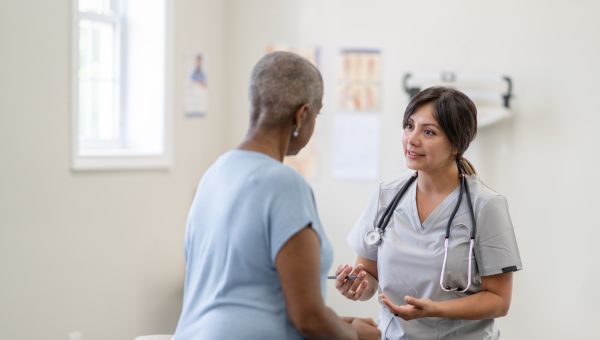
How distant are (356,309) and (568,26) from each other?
162 cm

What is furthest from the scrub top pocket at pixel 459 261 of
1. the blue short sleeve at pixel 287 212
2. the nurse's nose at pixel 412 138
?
the blue short sleeve at pixel 287 212

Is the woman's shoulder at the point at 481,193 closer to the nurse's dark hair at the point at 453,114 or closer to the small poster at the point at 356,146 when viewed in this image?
the nurse's dark hair at the point at 453,114

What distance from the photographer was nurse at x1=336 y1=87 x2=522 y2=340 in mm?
1905

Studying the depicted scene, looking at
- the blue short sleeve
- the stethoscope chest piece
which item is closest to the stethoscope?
the stethoscope chest piece

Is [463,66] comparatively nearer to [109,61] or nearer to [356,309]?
[356,309]

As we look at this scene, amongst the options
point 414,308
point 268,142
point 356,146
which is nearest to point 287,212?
point 268,142

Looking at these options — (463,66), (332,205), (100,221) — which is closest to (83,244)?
(100,221)

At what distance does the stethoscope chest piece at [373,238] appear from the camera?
6.73 ft

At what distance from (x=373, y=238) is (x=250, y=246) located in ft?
2.12

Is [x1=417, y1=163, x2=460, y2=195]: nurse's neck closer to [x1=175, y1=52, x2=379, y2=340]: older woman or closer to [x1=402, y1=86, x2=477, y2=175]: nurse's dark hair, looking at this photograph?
[x1=402, y1=86, x2=477, y2=175]: nurse's dark hair

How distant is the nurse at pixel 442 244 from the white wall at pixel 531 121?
134 cm

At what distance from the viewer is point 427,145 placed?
77.0 inches

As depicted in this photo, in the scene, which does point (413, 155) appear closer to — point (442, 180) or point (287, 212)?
point (442, 180)

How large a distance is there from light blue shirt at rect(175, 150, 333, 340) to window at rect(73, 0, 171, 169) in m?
2.24
